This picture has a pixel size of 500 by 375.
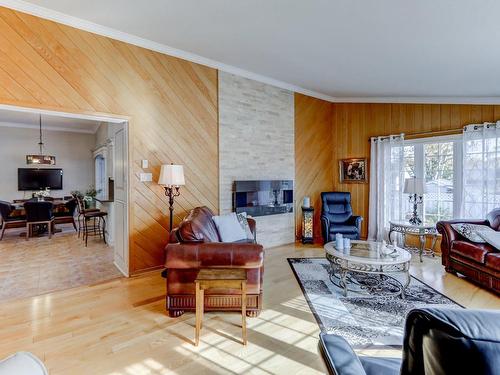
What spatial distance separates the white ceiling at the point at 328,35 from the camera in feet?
9.34

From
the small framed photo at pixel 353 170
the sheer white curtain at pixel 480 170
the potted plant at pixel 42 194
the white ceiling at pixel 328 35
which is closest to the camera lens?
the white ceiling at pixel 328 35

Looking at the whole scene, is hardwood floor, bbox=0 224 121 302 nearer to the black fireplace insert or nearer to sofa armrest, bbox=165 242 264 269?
sofa armrest, bbox=165 242 264 269

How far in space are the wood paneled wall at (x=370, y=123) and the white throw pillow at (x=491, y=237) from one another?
2308 millimetres

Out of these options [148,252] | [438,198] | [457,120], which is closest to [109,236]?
[148,252]

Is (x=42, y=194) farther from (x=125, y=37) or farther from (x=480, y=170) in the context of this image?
(x=480, y=170)

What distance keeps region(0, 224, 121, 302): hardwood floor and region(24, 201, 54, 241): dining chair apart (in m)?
0.33

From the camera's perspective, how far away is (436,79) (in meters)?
4.39

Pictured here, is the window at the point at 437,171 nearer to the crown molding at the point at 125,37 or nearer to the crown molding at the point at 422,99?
the crown molding at the point at 422,99

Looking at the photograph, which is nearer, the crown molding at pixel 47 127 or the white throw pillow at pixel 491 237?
the white throw pillow at pixel 491 237

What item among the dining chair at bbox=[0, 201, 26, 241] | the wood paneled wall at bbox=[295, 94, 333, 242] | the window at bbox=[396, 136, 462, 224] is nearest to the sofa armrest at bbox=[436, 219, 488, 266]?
the window at bbox=[396, 136, 462, 224]

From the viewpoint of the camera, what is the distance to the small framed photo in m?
5.96

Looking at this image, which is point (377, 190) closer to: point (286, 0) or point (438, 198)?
point (438, 198)

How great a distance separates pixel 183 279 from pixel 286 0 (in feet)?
9.95

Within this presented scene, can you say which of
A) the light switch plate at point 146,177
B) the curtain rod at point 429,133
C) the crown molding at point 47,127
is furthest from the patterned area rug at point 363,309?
the crown molding at point 47,127
